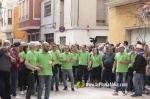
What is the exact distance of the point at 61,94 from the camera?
1357 centimetres

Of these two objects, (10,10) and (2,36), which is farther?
(2,36)

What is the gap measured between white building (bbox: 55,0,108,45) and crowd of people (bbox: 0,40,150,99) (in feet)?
34.8

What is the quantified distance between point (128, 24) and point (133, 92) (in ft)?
24.6

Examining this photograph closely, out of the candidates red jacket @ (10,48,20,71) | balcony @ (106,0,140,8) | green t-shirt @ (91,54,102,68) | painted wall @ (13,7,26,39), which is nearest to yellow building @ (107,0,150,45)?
balcony @ (106,0,140,8)

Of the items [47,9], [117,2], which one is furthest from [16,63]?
[47,9]

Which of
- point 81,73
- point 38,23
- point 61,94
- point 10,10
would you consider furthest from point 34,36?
point 61,94

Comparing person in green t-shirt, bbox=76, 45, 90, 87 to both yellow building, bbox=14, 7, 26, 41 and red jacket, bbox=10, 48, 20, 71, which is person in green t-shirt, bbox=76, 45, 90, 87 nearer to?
red jacket, bbox=10, 48, 20, 71

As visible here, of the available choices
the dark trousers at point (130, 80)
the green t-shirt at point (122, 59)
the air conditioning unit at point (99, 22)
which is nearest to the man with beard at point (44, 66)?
the green t-shirt at point (122, 59)

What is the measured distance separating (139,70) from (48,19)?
21.3 metres

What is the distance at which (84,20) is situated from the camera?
28.4 metres

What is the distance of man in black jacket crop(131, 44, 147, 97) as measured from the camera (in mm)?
12727

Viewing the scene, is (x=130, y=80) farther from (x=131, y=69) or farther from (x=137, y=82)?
(x=137, y=82)

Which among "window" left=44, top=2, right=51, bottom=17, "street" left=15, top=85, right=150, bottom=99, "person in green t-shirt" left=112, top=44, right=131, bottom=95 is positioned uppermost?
"window" left=44, top=2, right=51, bottom=17

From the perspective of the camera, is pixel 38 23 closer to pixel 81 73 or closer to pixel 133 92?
pixel 81 73
